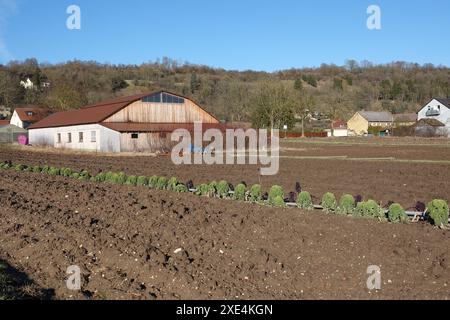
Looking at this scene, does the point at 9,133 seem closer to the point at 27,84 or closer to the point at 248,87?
the point at 248,87

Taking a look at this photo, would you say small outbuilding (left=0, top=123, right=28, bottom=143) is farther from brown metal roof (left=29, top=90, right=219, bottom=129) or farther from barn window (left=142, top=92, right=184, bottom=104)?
barn window (left=142, top=92, right=184, bottom=104)

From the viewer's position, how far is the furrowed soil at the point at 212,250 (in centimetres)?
553

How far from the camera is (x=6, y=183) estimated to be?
48.9 feet

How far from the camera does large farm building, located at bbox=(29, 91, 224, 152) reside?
123 feet

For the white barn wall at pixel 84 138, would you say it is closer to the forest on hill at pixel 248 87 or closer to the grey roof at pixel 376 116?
the forest on hill at pixel 248 87

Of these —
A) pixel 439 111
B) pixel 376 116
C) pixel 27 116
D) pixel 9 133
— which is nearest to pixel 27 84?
pixel 27 116

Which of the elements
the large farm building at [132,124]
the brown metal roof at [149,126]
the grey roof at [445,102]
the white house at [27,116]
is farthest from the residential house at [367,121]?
the white house at [27,116]

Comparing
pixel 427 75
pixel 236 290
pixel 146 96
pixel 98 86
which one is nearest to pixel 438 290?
pixel 236 290

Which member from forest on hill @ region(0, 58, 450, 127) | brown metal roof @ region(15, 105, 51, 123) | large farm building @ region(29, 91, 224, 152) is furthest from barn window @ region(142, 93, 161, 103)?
brown metal roof @ region(15, 105, 51, 123)

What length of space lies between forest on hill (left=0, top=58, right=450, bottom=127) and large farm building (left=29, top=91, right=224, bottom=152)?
2196cm

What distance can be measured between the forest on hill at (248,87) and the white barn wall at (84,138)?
90.8ft

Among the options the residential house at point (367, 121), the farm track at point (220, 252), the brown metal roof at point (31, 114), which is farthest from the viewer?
the residential house at point (367, 121)

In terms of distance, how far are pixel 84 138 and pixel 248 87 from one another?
2163 inches

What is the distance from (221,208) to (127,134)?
28915 mm
